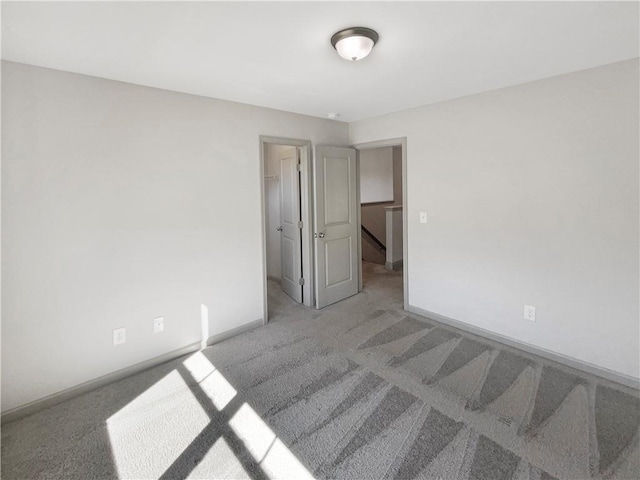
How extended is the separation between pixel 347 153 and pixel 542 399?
10.2 ft

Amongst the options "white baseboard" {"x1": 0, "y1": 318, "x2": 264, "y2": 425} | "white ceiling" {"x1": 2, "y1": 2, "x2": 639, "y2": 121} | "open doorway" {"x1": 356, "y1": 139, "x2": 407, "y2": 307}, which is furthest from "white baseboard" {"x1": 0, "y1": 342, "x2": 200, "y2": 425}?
"open doorway" {"x1": 356, "y1": 139, "x2": 407, "y2": 307}

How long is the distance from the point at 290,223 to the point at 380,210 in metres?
3.35

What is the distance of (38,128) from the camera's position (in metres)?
2.09

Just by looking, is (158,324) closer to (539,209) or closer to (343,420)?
(343,420)

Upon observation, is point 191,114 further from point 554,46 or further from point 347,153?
point 554,46

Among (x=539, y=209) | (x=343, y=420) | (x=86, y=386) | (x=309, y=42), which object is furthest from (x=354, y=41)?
(x=86, y=386)

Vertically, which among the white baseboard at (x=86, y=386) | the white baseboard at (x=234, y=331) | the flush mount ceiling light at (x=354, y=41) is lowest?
the white baseboard at (x=86, y=386)

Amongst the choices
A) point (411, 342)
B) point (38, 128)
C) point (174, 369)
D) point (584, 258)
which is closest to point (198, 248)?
point (174, 369)

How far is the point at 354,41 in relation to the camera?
1.80m

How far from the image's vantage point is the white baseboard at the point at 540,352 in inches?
93.3

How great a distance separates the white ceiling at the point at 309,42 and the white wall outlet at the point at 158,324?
1898 mm

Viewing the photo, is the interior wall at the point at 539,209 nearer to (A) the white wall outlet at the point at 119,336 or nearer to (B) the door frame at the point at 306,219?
(B) the door frame at the point at 306,219

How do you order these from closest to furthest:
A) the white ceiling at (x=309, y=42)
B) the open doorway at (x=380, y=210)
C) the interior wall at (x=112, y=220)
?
1. the white ceiling at (x=309, y=42)
2. the interior wall at (x=112, y=220)
3. the open doorway at (x=380, y=210)

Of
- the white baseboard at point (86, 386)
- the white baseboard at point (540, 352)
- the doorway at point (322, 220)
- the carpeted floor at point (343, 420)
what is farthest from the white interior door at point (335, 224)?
the white baseboard at point (86, 386)
